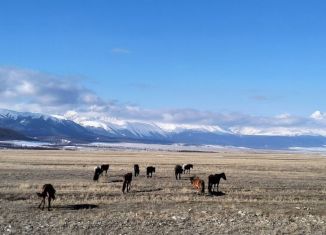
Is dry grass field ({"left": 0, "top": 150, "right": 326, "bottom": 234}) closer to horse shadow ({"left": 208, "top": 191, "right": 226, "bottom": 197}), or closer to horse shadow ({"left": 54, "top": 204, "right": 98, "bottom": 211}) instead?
horse shadow ({"left": 54, "top": 204, "right": 98, "bottom": 211})

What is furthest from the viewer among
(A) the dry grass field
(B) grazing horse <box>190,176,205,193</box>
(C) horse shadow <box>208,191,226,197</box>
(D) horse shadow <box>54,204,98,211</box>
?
(B) grazing horse <box>190,176,205,193</box>

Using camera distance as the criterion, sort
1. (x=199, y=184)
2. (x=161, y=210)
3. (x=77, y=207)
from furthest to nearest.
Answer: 1. (x=199, y=184)
2. (x=77, y=207)
3. (x=161, y=210)

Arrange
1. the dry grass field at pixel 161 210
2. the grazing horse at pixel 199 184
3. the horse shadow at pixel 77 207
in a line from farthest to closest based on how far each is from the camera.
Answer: the grazing horse at pixel 199 184
the horse shadow at pixel 77 207
the dry grass field at pixel 161 210

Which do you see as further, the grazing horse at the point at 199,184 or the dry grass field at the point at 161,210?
the grazing horse at the point at 199,184

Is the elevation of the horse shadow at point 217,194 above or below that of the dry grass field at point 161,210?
above

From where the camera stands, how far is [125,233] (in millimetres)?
18953

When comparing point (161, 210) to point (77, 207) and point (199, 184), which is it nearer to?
point (77, 207)

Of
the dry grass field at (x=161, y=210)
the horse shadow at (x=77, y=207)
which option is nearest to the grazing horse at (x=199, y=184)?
the dry grass field at (x=161, y=210)

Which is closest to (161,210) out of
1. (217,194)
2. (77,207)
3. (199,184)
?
(77,207)

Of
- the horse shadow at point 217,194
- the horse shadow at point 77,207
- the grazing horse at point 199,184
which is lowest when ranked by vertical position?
the horse shadow at point 77,207

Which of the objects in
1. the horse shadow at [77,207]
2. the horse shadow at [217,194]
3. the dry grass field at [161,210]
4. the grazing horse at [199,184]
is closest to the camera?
the dry grass field at [161,210]

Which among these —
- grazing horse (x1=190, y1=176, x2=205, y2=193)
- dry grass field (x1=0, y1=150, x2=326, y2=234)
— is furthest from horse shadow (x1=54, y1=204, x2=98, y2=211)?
grazing horse (x1=190, y1=176, x2=205, y2=193)

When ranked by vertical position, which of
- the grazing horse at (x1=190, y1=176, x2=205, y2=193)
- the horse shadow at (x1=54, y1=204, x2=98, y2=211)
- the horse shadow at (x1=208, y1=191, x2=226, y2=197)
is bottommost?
the horse shadow at (x1=54, y1=204, x2=98, y2=211)

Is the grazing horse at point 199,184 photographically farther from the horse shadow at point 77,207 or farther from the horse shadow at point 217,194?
the horse shadow at point 77,207
